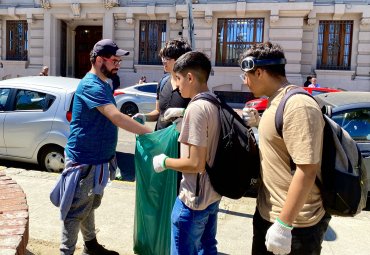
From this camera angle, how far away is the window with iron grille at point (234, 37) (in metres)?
20.1

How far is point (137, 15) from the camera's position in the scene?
69.5ft

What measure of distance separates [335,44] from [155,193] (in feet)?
61.3

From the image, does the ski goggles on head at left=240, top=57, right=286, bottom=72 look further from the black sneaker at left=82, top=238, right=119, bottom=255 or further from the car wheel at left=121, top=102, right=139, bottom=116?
the car wheel at left=121, top=102, right=139, bottom=116

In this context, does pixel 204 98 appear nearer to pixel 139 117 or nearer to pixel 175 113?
pixel 175 113

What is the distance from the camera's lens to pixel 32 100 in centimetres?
693

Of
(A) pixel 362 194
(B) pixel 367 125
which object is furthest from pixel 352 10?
(A) pixel 362 194

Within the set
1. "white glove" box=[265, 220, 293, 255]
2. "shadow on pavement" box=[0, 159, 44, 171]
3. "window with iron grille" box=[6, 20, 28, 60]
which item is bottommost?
"shadow on pavement" box=[0, 159, 44, 171]

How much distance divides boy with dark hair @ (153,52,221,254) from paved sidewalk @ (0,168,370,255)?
1456 millimetres

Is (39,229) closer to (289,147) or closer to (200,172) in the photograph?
(200,172)

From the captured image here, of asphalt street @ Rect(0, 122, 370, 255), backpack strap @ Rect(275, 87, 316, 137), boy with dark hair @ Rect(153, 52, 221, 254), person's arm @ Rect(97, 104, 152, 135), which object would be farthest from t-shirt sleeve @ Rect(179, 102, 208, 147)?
asphalt street @ Rect(0, 122, 370, 255)

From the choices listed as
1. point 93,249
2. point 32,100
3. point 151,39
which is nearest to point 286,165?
point 93,249

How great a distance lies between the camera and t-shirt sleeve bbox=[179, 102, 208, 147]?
232 cm

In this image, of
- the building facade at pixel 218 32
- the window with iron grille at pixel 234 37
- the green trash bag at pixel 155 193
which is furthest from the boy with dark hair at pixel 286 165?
the window with iron grille at pixel 234 37

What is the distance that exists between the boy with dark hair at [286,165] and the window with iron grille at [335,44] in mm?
18967
